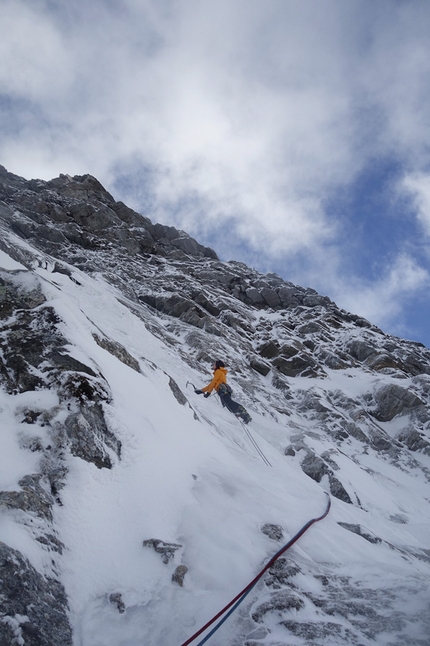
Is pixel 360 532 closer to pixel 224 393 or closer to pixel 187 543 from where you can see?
pixel 187 543

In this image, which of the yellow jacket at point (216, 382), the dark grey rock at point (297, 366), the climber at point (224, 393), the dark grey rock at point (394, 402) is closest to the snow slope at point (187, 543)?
the climber at point (224, 393)

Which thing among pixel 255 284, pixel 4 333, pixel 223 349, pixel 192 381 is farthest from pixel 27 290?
pixel 255 284

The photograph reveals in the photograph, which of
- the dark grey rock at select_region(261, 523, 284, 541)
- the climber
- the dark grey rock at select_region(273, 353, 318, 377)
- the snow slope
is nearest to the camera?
the snow slope

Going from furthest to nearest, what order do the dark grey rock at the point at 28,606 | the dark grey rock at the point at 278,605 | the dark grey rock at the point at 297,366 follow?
the dark grey rock at the point at 297,366
the dark grey rock at the point at 278,605
the dark grey rock at the point at 28,606

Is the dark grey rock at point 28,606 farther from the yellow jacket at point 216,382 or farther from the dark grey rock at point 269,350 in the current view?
the dark grey rock at point 269,350

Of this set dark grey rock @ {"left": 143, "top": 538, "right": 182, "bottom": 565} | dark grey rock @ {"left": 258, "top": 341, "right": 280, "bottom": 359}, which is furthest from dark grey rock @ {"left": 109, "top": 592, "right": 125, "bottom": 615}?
dark grey rock @ {"left": 258, "top": 341, "right": 280, "bottom": 359}

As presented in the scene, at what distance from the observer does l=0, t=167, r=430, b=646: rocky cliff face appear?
327cm

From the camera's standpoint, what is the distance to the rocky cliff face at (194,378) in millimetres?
3273

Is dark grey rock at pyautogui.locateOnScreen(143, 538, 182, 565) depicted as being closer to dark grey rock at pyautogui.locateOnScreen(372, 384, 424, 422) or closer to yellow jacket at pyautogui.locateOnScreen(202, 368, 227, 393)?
yellow jacket at pyautogui.locateOnScreen(202, 368, 227, 393)

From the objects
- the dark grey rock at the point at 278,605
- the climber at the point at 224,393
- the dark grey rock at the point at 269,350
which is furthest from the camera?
the dark grey rock at the point at 269,350

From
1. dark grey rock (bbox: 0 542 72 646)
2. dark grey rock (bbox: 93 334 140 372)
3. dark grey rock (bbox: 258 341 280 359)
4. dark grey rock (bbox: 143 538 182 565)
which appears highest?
dark grey rock (bbox: 258 341 280 359)

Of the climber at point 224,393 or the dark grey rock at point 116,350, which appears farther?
the climber at point 224,393

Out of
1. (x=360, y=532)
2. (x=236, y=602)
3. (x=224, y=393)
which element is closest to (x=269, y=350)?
(x=224, y=393)

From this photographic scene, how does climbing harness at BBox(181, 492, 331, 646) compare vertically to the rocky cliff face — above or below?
below
